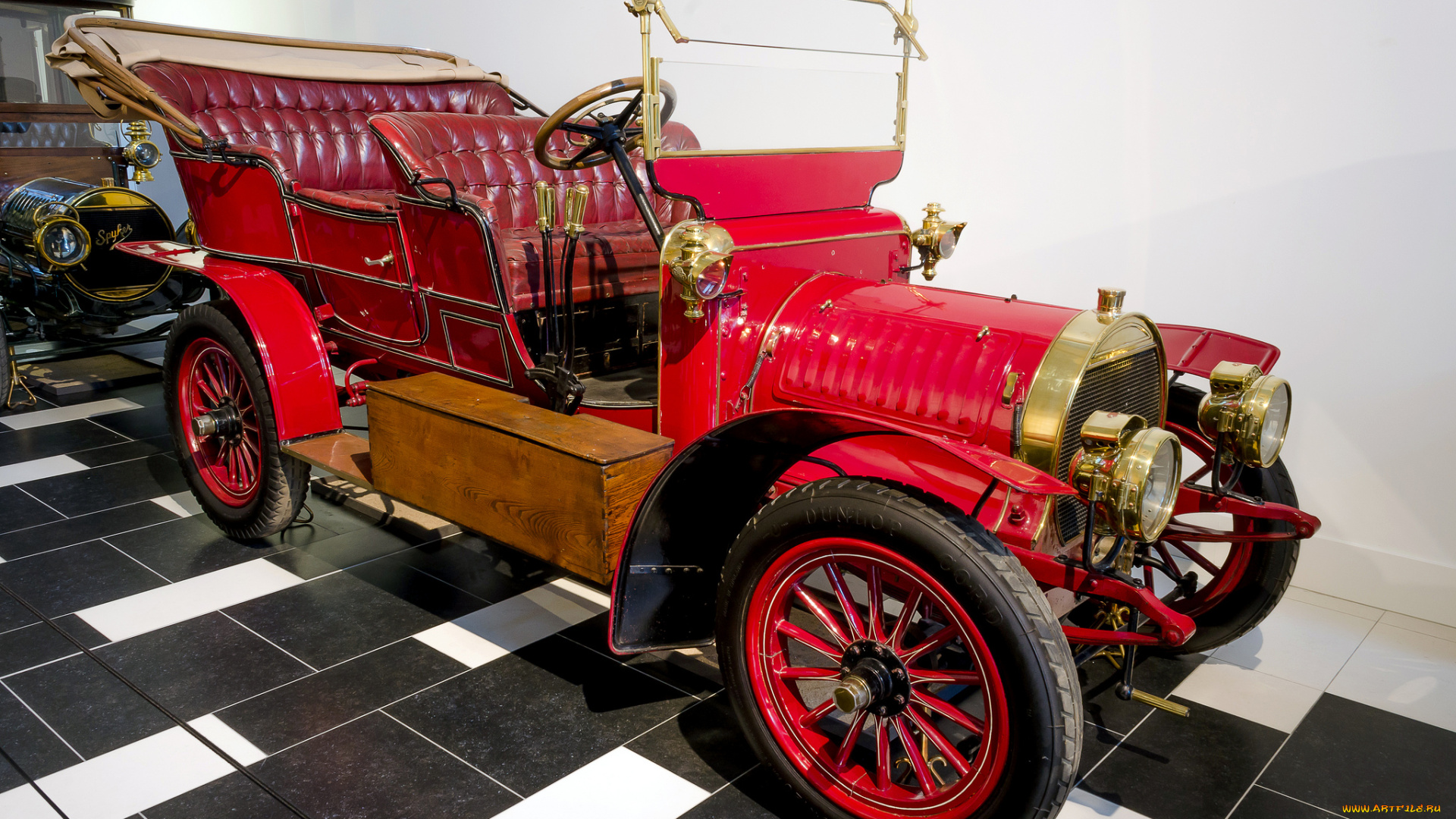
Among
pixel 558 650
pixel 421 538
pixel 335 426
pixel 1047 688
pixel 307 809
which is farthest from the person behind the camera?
pixel 421 538

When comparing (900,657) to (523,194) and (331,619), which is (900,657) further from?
(523,194)

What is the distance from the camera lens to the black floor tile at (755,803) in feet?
7.11

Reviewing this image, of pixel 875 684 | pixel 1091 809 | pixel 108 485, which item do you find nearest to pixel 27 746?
pixel 108 485

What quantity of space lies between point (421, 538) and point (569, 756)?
144cm

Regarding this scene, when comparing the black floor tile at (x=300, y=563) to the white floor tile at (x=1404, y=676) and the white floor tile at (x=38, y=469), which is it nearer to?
the white floor tile at (x=38, y=469)

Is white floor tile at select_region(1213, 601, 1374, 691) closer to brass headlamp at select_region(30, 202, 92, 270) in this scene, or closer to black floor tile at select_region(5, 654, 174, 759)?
black floor tile at select_region(5, 654, 174, 759)

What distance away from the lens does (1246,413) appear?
2.21 m

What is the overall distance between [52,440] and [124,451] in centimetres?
41

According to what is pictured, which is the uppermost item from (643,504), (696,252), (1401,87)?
(1401,87)

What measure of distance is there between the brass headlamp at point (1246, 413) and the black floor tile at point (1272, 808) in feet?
2.45

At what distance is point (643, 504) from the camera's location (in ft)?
7.17

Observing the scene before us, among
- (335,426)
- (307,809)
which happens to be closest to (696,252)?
(307,809)

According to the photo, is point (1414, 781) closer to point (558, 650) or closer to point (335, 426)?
point (558, 650)

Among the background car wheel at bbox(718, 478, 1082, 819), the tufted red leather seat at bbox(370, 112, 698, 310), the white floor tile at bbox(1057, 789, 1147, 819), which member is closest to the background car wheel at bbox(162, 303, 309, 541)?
the tufted red leather seat at bbox(370, 112, 698, 310)
